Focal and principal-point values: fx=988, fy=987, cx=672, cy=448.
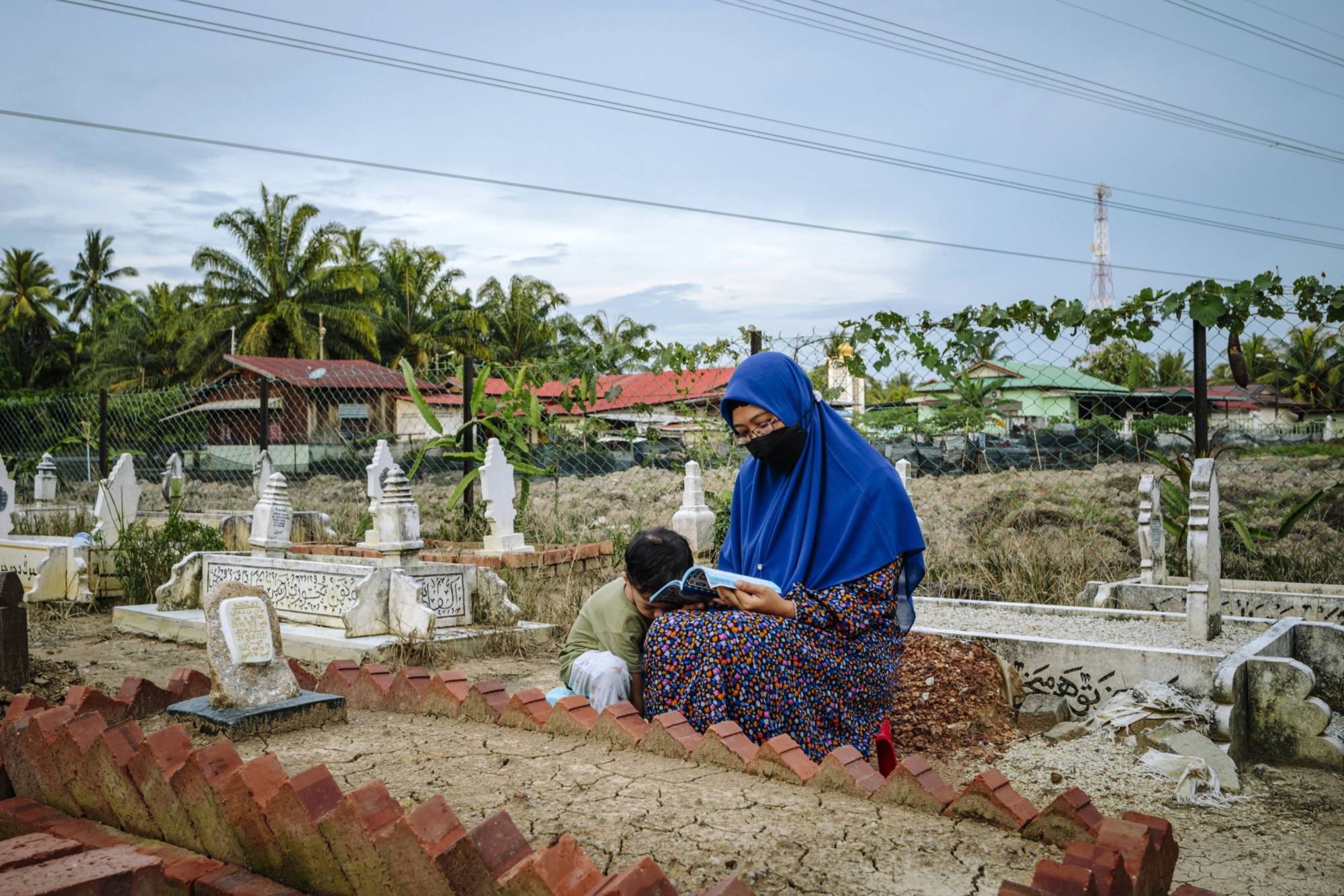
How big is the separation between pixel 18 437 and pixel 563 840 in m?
19.6

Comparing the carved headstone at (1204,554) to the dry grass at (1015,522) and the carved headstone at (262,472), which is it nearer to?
the dry grass at (1015,522)

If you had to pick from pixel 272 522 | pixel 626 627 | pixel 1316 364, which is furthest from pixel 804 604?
pixel 1316 364

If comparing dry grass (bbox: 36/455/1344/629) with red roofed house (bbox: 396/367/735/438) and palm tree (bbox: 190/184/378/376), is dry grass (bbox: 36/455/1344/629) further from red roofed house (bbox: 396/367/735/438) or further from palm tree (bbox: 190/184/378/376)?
palm tree (bbox: 190/184/378/376)

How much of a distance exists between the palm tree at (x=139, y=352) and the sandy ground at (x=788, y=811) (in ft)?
127

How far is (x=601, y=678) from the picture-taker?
3562mm

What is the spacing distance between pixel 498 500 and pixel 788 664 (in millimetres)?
4943

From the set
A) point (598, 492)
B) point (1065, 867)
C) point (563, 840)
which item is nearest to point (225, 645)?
point (563, 840)

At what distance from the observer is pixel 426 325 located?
38344 mm

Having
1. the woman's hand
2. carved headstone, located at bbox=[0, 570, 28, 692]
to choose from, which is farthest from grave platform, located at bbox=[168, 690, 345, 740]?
carved headstone, located at bbox=[0, 570, 28, 692]

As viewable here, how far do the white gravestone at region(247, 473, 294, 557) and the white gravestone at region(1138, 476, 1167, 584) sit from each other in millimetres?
5973

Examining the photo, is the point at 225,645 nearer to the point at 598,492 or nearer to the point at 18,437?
the point at 598,492

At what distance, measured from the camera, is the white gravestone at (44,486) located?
11.7 meters

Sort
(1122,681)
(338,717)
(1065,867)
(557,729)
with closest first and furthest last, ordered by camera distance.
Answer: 1. (1065,867)
2. (557,729)
3. (338,717)
4. (1122,681)

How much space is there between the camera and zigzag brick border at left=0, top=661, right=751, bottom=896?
198 cm
